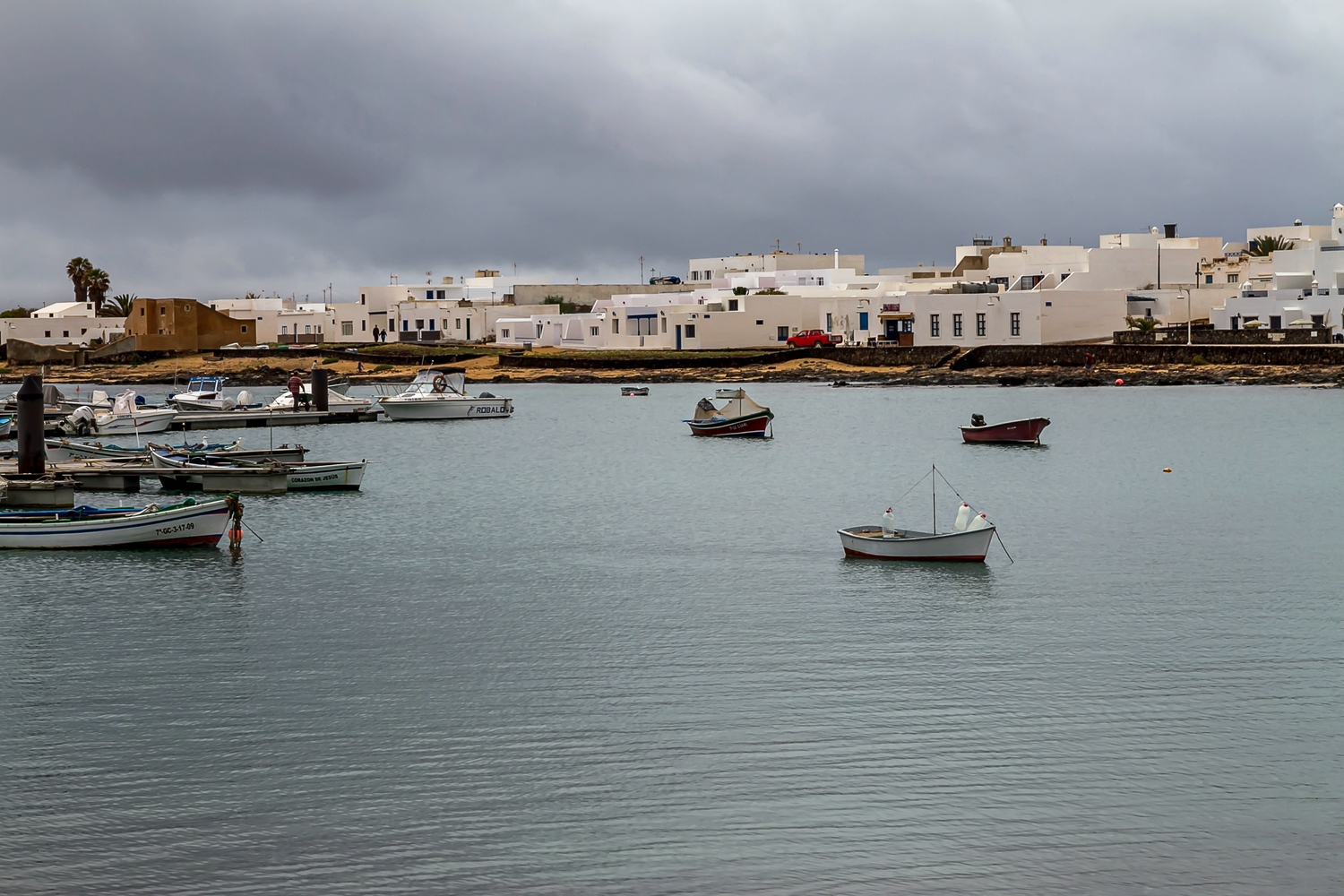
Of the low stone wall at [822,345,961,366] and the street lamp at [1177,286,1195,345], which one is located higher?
the street lamp at [1177,286,1195,345]

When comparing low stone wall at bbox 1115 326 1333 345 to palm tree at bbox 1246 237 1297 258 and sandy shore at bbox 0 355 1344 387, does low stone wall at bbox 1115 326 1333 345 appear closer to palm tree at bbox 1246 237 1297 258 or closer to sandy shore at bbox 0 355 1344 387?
sandy shore at bbox 0 355 1344 387

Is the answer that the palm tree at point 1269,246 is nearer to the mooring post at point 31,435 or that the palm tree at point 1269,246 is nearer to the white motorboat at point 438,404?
the white motorboat at point 438,404

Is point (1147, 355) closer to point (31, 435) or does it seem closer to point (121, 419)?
point (121, 419)

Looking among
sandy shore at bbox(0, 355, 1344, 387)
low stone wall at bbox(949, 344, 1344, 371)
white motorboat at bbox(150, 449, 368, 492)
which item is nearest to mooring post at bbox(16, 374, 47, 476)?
white motorboat at bbox(150, 449, 368, 492)

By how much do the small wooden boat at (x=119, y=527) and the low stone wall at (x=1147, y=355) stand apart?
6778cm

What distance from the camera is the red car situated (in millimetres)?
98750

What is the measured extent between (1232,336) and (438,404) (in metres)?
48.8

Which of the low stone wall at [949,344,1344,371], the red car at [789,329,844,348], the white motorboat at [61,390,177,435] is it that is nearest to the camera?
the white motorboat at [61,390,177,435]

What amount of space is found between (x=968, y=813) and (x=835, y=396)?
7011 centimetres

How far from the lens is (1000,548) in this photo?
93.1 ft

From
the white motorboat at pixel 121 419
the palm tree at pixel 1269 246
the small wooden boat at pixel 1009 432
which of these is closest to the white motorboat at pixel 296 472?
the white motorboat at pixel 121 419

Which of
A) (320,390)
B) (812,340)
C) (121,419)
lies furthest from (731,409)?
(812,340)

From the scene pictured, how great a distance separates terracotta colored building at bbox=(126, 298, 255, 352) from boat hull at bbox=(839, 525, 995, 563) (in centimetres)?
10249

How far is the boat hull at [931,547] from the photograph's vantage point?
25.7 metres
